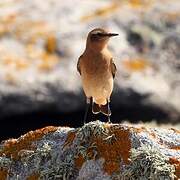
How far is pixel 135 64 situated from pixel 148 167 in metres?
10.4

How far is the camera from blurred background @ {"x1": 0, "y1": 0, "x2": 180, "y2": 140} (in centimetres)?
1595

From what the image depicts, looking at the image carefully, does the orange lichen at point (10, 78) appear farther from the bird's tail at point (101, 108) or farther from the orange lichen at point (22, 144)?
the orange lichen at point (22, 144)

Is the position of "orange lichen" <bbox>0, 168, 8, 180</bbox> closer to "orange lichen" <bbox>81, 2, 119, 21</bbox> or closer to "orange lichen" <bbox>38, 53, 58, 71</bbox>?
"orange lichen" <bbox>38, 53, 58, 71</bbox>

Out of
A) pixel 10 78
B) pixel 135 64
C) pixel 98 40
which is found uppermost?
pixel 98 40

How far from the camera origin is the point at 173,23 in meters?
18.0

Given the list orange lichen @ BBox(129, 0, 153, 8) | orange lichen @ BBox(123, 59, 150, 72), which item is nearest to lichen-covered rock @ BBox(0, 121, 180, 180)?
orange lichen @ BBox(123, 59, 150, 72)

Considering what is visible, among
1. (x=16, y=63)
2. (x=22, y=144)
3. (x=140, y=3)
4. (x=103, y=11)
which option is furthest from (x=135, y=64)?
(x=22, y=144)

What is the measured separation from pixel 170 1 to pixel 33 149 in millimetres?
12121

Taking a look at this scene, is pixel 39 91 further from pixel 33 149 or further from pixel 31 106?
pixel 33 149

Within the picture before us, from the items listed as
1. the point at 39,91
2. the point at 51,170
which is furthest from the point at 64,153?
the point at 39,91

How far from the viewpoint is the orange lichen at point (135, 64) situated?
16566 mm

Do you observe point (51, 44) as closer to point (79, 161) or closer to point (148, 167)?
point (79, 161)

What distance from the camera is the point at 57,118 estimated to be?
1622 centimetres

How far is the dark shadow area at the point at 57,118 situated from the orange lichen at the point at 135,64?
898 mm
